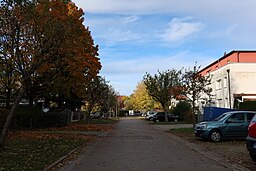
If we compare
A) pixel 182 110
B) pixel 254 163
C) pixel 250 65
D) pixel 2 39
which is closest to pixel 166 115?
pixel 182 110

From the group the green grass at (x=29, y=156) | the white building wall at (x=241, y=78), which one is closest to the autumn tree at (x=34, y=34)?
the green grass at (x=29, y=156)

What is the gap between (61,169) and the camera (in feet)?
32.8

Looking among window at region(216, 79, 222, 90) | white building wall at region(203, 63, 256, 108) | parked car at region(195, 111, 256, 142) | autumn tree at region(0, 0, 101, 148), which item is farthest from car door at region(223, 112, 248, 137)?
window at region(216, 79, 222, 90)

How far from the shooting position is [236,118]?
18.5m

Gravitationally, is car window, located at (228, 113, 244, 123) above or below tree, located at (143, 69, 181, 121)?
below

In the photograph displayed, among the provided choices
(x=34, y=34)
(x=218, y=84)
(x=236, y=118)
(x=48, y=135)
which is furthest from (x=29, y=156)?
(x=218, y=84)

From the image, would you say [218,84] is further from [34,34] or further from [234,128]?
[34,34]

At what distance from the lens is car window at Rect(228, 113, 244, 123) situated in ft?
60.5

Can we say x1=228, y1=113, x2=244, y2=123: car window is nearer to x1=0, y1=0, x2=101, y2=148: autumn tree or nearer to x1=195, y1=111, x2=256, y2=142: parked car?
x1=195, y1=111, x2=256, y2=142: parked car

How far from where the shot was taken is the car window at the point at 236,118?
1844cm

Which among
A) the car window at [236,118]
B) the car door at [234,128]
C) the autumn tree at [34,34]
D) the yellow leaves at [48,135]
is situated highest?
the autumn tree at [34,34]

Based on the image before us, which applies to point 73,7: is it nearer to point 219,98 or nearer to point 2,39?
Answer: point 2,39

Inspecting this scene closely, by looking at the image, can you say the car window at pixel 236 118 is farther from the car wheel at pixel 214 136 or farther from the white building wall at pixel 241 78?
the white building wall at pixel 241 78

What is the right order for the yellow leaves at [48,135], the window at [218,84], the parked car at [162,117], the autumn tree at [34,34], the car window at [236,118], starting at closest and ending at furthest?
1. the autumn tree at [34,34]
2. the car window at [236,118]
3. the yellow leaves at [48,135]
4. the window at [218,84]
5. the parked car at [162,117]
